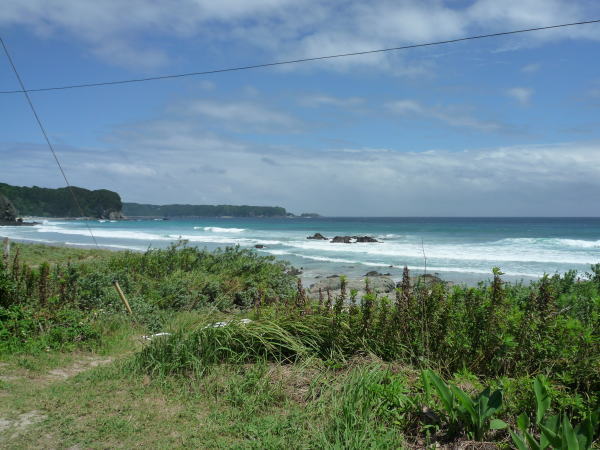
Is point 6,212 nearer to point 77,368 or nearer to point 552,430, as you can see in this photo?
point 77,368

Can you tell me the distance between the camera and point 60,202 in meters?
136

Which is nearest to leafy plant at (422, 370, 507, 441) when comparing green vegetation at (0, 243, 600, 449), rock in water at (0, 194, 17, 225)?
green vegetation at (0, 243, 600, 449)

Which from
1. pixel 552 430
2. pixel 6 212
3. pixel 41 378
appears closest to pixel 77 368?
pixel 41 378

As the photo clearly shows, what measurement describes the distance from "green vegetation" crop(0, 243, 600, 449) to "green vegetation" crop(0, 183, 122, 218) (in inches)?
4771

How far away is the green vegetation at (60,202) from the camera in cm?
12189

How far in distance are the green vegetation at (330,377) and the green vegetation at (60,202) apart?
398 feet

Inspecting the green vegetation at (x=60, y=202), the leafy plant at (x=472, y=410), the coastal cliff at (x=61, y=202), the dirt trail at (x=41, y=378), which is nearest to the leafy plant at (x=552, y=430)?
the leafy plant at (x=472, y=410)

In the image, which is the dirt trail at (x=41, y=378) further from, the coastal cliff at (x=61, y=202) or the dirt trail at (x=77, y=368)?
the coastal cliff at (x=61, y=202)

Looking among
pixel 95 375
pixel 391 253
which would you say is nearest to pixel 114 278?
pixel 95 375

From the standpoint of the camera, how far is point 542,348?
13.3ft

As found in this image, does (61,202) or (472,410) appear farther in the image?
(61,202)

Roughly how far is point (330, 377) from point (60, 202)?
148 meters

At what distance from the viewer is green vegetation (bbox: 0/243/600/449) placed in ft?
11.4

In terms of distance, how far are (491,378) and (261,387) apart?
6.71 feet
